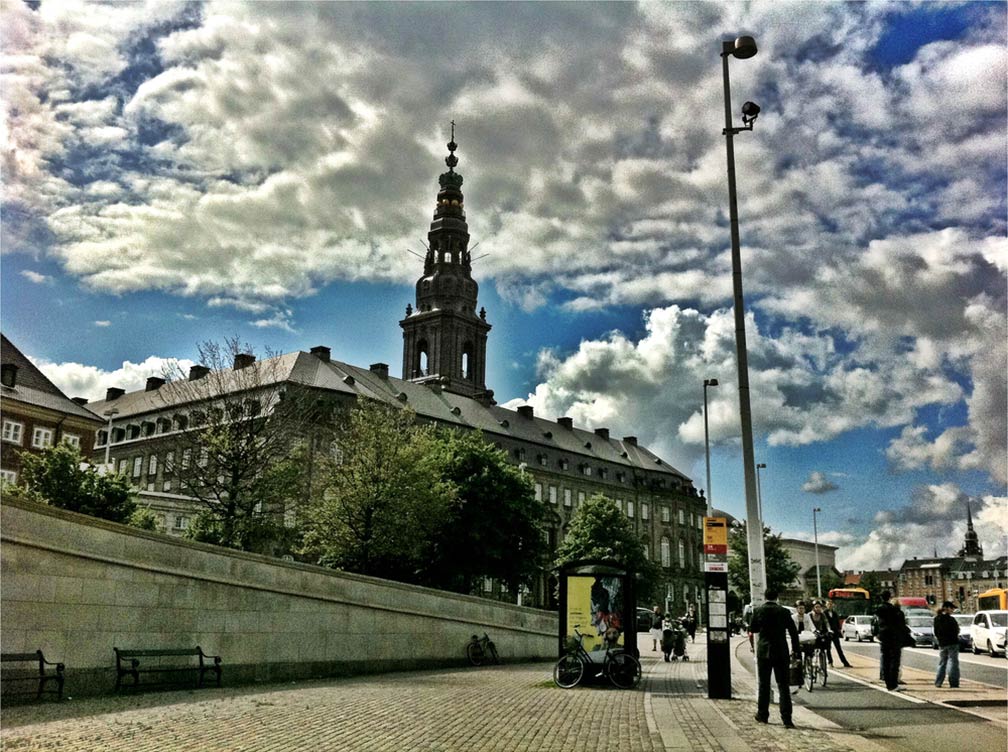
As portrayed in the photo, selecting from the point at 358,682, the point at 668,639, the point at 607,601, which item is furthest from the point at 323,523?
the point at 607,601

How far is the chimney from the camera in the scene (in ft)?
187

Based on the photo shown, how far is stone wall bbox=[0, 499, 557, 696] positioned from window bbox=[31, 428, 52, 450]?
123 feet

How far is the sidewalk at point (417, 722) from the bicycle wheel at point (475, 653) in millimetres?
10435

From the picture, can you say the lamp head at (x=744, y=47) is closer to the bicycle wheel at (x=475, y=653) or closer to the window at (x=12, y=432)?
the bicycle wheel at (x=475, y=653)

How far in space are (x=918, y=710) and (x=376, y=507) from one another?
2768 centimetres

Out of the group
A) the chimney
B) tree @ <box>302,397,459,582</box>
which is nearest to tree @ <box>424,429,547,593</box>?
A: tree @ <box>302,397,459,582</box>

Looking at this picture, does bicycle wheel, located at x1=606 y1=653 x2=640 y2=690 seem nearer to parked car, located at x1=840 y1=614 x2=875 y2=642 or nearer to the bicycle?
the bicycle

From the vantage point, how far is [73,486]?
127 ft

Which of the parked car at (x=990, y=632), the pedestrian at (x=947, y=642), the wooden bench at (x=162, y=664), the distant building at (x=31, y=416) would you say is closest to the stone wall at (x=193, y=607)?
the wooden bench at (x=162, y=664)

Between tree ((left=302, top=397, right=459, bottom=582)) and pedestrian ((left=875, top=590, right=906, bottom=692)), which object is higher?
tree ((left=302, top=397, right=459, bottom=582))

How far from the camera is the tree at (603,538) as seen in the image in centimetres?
8100

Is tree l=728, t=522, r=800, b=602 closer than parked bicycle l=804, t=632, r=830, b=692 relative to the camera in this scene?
No

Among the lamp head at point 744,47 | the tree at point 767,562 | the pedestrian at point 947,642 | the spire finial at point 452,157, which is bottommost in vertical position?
the pedestrian at point 947,642

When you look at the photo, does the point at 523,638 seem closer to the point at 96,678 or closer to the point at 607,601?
the point at 607,601
